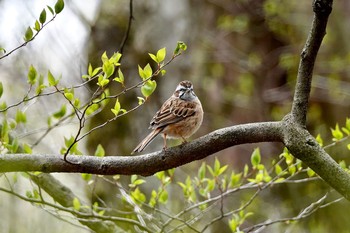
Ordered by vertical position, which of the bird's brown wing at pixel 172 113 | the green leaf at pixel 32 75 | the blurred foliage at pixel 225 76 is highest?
the blurred foliage at pixel 225 76

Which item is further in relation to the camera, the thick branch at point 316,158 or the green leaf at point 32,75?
the green leaf at point 32,75

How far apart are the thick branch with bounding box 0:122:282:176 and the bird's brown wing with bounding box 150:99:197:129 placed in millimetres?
1229

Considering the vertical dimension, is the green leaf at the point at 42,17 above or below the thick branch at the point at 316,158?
above

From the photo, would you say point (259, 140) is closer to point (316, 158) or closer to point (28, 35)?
point (316, 158)

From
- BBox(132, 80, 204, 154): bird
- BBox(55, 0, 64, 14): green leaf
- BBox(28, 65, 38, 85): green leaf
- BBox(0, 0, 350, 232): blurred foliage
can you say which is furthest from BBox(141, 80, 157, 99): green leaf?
BBox(0, 0, 350, 232): blurred foliage

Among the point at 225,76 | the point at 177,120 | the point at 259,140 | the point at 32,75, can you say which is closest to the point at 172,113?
the point at 177,120

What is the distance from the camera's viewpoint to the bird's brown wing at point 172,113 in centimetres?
421

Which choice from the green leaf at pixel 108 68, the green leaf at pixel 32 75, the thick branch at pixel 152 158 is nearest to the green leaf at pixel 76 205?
the green leaf at pixel 32 75

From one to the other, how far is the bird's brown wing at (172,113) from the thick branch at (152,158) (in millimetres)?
1229

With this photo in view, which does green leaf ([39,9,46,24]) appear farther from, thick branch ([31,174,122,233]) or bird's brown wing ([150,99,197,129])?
bird's brown wing ([150,99,197,129])

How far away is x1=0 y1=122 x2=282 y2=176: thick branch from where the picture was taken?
2770mm

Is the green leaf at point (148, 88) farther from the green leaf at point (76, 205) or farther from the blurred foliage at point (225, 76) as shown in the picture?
the blurred foliage at point (225, 76)

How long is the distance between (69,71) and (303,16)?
4.81 meters

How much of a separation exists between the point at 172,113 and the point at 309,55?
1798 millimetres
